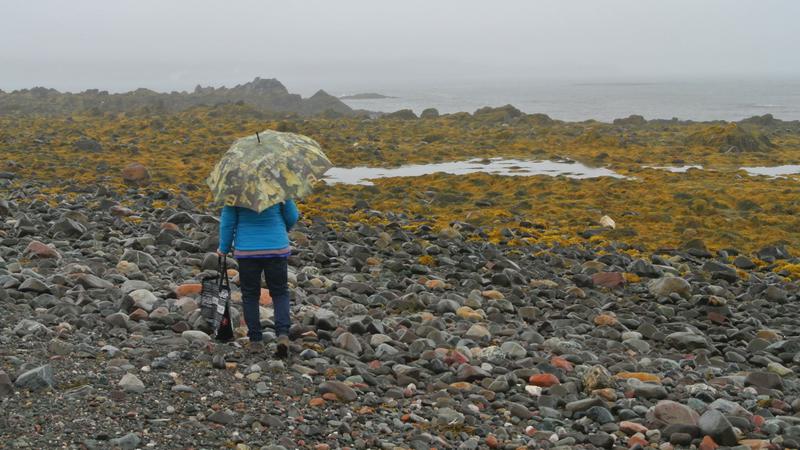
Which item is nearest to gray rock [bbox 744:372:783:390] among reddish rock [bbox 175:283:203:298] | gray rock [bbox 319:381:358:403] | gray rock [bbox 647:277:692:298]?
gray rock [bbox 647:277:692:298]

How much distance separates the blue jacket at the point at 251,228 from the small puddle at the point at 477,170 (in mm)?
14056

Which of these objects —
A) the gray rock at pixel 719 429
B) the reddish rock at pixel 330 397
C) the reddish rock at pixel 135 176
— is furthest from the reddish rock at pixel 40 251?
the reddish rock at pixel 135 176

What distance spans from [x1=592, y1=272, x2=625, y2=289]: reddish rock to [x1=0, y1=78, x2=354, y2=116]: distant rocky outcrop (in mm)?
35949

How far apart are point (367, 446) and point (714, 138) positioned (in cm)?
2751

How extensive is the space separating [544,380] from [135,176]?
14869mm

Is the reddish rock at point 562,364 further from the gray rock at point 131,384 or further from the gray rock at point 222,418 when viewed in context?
the gray rock at point 131,384

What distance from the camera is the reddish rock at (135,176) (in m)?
19.6

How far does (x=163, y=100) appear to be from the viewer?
53.5 meters

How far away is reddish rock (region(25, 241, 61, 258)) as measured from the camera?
33.3 ft

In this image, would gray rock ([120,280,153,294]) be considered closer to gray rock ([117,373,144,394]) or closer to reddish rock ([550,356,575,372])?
gray rock ([117,373,144,394])

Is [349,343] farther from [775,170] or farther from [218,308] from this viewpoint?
[775,170]

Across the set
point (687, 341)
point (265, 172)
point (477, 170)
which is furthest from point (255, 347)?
point (477, 170)

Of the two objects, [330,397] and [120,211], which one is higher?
[120,211]

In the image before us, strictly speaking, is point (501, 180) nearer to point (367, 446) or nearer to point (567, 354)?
point (567, 354)
